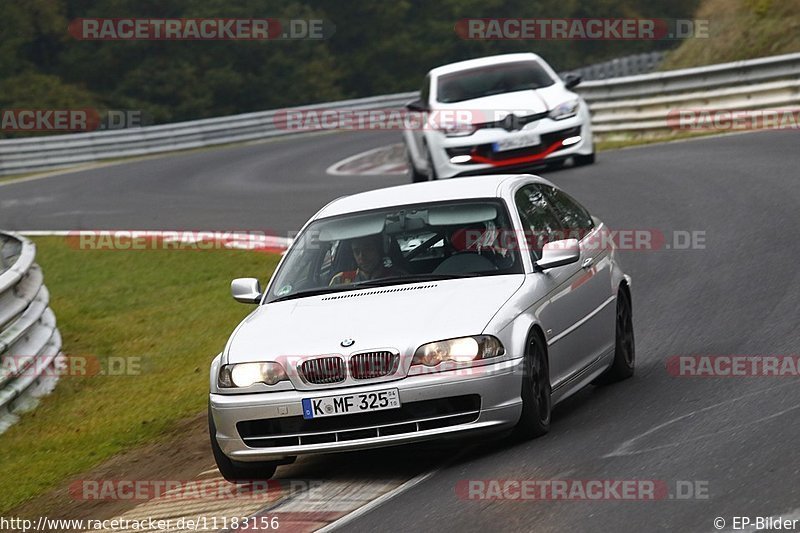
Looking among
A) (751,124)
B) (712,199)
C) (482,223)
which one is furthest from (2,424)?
(751,124)

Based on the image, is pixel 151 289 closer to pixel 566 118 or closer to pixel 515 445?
pixel 566 118

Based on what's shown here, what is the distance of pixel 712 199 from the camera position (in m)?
16.1

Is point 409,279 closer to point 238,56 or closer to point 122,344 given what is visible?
point 122,344

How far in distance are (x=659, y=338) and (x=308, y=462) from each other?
3.29 meters

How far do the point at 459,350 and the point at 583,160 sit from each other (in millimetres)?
12959

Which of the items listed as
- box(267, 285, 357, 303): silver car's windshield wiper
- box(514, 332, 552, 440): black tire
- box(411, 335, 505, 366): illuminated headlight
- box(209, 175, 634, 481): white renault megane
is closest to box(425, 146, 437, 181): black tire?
box(209, 175, 634, 481): white renault megane

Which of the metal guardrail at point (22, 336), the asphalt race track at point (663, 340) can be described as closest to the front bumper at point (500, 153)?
the asphalt race track at point (663, 340)

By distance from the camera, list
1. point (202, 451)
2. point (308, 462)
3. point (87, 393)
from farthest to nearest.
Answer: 1. point (87, 393)
2. point (202, 451)
3. point (308, 462)

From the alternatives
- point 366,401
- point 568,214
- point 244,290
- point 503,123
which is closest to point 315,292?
point 244,290

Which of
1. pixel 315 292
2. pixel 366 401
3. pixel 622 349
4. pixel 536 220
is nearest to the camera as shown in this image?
pixel 366 401

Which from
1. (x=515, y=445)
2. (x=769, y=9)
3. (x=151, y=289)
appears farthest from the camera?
(x=769, y=9)

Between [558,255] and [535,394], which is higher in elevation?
[558,255]

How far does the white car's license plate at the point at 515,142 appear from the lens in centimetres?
1883

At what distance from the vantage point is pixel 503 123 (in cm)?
1897
